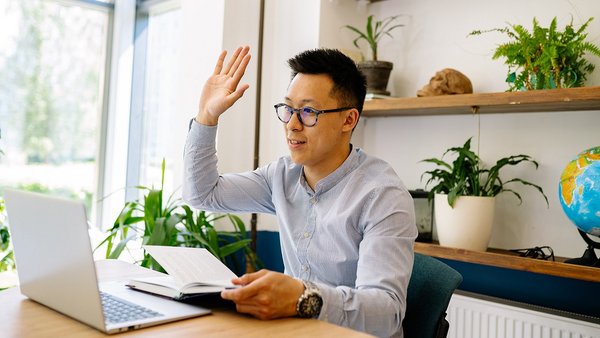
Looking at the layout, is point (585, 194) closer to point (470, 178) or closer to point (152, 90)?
point (470, 178)

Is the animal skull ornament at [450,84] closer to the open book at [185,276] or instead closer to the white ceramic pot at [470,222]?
the white ceramic pot at [470,222]

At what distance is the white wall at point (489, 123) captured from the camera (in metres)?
2.45

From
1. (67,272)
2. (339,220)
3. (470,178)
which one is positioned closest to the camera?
(67,272)

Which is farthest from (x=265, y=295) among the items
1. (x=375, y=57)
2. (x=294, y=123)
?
(x=375, y=57)

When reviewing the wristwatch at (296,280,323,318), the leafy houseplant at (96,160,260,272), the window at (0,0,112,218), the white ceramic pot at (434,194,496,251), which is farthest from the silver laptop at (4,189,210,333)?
the window at (0,0,112,218)

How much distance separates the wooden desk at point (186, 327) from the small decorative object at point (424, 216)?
63.5 inches

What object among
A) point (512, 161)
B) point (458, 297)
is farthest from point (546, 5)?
point (458, 297)

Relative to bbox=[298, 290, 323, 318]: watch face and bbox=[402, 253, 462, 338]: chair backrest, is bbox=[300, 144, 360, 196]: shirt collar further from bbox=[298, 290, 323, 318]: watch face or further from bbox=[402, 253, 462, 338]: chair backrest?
bbox=[298, 290, 323, 318]: watch face

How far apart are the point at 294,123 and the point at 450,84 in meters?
1.12

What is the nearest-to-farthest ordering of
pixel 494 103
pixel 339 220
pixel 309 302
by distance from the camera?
1. pixel 309 302
2. pixel 339 220
3. pixel 494 103

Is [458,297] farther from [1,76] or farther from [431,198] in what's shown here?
[1,76]

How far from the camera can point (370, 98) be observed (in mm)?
2822

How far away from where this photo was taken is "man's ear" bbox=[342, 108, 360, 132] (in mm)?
1743

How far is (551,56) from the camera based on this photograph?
2246 mm
